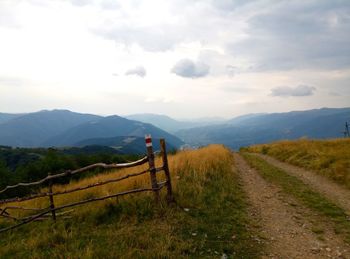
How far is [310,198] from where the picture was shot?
10.3 meters

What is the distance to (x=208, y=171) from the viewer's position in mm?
13031

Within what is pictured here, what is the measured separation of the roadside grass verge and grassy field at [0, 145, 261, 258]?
81.7 inches

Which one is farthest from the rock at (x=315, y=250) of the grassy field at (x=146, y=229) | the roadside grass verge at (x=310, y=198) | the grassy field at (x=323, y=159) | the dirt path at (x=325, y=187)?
the grassy field at (x=323, y=159)

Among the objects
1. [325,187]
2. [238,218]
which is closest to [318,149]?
[325,187]

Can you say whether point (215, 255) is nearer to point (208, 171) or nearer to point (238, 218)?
point (238, 218)

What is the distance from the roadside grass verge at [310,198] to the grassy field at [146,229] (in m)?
2.08

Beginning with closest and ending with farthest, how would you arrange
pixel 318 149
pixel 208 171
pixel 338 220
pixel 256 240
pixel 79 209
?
1. pixel 256 240
2. pixel 338 220
3. pixel 79 209
4. pixel 208 171
5. pixel 318 149

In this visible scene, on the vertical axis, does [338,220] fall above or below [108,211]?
below

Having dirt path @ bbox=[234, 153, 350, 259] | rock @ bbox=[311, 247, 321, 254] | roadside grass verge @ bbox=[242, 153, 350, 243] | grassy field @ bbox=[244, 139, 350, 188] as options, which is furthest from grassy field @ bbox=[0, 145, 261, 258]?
grassy field @ bbox=[244, 139, 350, 188]

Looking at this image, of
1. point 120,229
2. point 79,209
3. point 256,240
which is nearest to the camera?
point 256,240

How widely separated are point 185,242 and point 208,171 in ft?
22.2

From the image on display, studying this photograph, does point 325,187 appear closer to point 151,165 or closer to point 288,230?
point 288,230

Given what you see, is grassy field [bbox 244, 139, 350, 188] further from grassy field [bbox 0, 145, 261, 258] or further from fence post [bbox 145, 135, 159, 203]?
fence post [bbox 145, 135, 159, 203]

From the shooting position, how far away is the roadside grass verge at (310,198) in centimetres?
777
